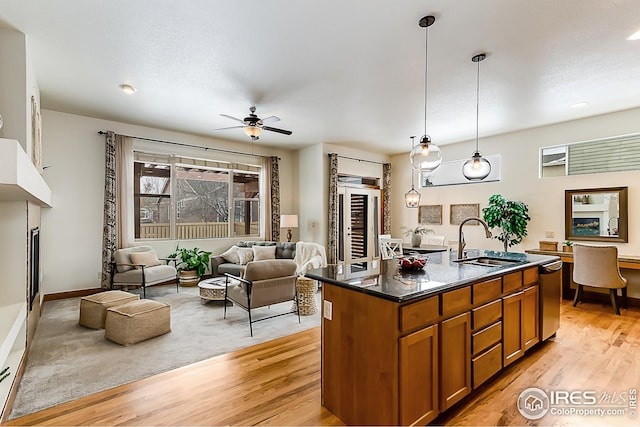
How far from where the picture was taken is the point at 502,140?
6.24 metres

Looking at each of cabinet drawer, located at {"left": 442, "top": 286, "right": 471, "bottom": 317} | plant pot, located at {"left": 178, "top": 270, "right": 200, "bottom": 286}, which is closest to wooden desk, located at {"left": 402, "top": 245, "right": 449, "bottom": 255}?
cabinet drawer, located at {"left": 442, "top": 286, "right": 471, "bottom": 317}

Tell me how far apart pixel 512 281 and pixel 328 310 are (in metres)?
1.67

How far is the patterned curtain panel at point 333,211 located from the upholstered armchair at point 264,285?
129 inches

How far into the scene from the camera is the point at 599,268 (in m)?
4.32

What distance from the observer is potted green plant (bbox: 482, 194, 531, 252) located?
5.50 meters

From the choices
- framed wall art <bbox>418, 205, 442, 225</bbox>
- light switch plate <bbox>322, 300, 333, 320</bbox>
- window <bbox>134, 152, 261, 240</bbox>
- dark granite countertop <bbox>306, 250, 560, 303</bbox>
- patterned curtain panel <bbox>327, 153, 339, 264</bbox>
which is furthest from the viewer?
framed wall art <bbox>418, 205, 442, 225</bbox>

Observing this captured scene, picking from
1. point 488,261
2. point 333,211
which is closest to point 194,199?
point 333,211

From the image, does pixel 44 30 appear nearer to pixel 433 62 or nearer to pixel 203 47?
pixel 203 47

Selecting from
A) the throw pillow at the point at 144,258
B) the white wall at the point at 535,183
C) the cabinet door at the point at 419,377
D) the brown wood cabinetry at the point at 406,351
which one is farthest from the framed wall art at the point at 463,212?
the throw pillow at the point at 144,258

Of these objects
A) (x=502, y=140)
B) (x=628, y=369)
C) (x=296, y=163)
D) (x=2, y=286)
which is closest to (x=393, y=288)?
(x=628, y=369)

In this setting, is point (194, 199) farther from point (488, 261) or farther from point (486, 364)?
point (486, 364)

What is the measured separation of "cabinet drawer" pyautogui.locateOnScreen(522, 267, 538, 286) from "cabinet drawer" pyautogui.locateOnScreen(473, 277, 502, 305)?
0.56 meters

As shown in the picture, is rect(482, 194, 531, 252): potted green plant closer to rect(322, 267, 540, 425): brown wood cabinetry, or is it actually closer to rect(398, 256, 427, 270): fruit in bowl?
rect(322, 267, 540, 425): brown wood cabinetry

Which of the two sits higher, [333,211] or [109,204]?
[109,204]
